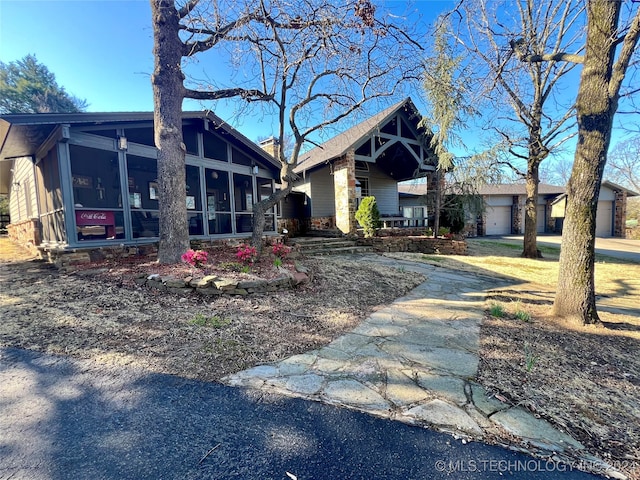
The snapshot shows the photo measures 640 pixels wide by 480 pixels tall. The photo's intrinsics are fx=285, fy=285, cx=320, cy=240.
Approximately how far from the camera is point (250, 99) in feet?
21.1

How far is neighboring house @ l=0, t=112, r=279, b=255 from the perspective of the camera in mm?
5934

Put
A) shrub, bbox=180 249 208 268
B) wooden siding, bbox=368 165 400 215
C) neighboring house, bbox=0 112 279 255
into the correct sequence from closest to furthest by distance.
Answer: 1. shrub, bbox=180 249 208 268
2. neighboring house, bbox=0 112 279 255
3. wooden siding, bbox=368 165 400 215

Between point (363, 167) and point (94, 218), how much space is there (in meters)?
11.6

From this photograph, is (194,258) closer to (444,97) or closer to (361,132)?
(444,97)

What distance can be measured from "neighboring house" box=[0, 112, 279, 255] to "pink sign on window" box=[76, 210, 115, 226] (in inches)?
0.7

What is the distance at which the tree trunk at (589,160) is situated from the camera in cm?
369

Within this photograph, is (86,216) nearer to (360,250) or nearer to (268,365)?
(268,365)

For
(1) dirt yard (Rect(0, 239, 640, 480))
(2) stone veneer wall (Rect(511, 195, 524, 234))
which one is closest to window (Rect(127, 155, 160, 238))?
(1) dirt yard (Rect(0, 239, 640, 480))

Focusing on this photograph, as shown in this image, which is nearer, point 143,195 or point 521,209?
point 143,195

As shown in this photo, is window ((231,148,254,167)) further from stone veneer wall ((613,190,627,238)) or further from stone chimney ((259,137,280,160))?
stone veneer wall ((613,190,627,238))

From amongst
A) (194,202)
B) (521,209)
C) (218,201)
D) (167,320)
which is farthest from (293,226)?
(521,209)

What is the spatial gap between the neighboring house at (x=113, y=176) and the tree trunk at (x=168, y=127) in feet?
Result: 5.60

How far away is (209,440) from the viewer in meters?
1.76

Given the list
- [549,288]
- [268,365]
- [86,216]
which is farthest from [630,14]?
[86,216]
